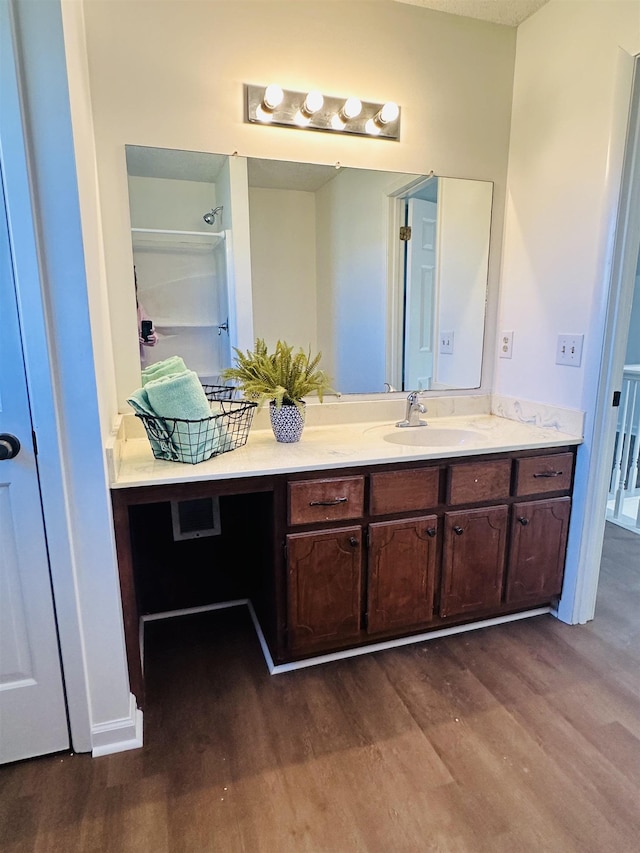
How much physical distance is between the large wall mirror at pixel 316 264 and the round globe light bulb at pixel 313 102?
0.19 m

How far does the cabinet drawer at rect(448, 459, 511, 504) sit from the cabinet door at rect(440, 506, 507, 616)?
52mm

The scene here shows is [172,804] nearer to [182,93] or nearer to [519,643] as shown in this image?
[519,643]

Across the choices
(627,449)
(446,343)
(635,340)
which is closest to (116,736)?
(446,343)

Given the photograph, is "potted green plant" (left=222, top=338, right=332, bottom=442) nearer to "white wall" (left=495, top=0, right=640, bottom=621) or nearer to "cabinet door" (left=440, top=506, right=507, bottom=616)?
"cabinet door" (left=440, top=506, right=507, bottom=616)

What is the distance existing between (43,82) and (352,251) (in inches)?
49.1

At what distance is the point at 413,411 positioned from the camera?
2.18m

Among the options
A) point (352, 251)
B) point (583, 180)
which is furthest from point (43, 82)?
point (583, 180)

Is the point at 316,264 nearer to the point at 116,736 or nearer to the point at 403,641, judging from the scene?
the point at 403,641

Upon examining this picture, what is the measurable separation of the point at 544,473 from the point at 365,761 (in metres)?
1.23

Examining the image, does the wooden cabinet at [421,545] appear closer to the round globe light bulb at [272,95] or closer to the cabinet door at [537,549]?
the cabinet door at [537,549]

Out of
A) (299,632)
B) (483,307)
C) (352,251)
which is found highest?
(352,251)

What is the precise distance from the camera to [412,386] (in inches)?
90.4

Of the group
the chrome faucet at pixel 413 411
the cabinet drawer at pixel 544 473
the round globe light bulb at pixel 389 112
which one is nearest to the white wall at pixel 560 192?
the cabinet drawer at pixel 544 473

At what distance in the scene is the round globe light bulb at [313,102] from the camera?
1.87 meters
